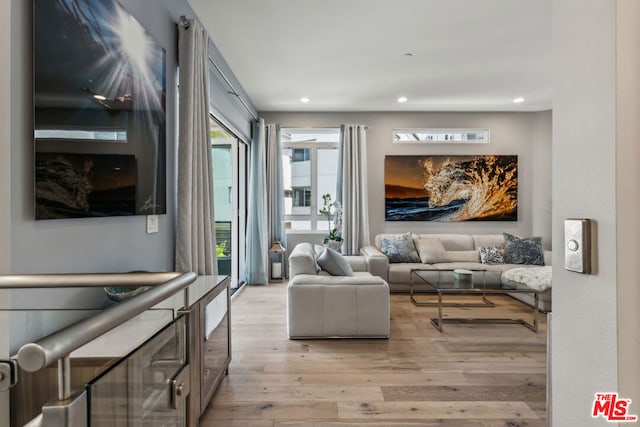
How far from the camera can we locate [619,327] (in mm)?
677

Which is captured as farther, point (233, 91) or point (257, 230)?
point (257, 230)

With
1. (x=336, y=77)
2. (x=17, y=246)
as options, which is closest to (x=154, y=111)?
(x=17, y=246)

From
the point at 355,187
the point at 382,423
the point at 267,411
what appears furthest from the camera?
the point at 355,187

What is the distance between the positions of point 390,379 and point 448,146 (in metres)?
4.36

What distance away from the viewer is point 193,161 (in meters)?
2.47

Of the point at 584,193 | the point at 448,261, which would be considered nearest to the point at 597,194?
the point at 584,193

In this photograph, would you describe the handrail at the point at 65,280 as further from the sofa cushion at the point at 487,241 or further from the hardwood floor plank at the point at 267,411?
the sofa cushion at the point at 487,241

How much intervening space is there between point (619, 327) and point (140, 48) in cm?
227

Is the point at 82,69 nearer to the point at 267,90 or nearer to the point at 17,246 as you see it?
the point at 17,246

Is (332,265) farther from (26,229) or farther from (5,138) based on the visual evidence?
(5,138)

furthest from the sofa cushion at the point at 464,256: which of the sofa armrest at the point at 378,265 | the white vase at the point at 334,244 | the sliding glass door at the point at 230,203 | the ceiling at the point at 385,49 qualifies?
the sliding glass door at the point at 230,203

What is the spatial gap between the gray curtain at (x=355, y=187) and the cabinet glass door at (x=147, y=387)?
4.48m

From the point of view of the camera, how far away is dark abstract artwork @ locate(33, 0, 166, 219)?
1.31 m

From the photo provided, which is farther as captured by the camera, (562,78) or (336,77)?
(336,77)
